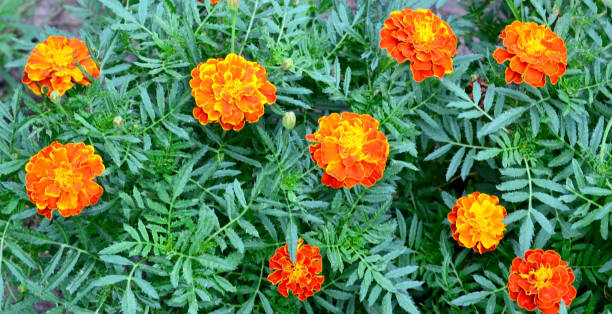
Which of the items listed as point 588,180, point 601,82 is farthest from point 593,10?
point 588,180

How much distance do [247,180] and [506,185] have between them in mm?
733

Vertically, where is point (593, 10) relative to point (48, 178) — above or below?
above

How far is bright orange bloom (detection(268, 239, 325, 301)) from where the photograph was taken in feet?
5.06

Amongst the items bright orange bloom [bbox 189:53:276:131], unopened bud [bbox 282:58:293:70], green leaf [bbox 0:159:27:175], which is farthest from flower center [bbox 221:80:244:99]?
green leaf [bbox 0:159:27:175]

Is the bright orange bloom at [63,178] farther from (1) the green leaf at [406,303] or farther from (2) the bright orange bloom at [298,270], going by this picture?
(1) the green leaf at [406,303]

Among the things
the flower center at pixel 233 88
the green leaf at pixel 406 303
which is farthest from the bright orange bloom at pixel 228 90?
the green leaf at pixel 406 303

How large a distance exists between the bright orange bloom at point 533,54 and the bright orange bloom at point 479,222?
0.35 m

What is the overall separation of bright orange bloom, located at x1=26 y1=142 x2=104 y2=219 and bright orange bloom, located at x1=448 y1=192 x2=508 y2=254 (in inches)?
37.5

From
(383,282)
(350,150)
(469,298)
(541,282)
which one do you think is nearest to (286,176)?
(350,150)

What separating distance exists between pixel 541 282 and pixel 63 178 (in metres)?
1.20

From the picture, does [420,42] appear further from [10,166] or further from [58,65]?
[10,166]

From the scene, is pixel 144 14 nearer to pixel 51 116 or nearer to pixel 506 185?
pixel 51 116

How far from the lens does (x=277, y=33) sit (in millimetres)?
1809

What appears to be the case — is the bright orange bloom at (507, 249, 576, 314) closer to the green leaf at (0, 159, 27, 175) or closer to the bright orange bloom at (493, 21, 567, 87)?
the bright orange bloom at (493, 21, 567, 87)
